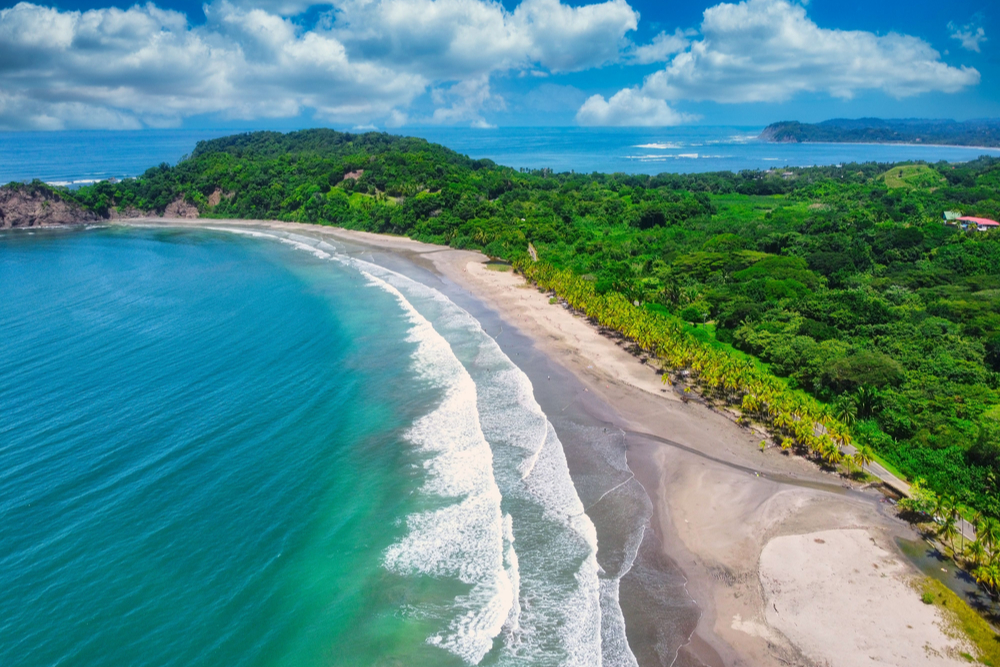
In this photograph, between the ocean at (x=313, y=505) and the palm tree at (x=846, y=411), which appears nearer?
the ocean at (x=313, y=505)

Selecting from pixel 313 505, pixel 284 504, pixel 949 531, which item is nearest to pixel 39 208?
pixel 284 504

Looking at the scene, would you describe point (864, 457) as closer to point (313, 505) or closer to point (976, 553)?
point (976, 553)

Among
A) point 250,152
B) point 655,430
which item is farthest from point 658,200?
point 250,152

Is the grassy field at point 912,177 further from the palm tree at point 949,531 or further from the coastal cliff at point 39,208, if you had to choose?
the coastal cliff at point 39,208

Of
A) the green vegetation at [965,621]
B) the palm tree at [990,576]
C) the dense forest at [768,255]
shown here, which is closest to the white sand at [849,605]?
the green vegetation at [965,621]

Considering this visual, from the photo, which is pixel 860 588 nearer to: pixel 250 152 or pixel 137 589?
pixel 137 589
